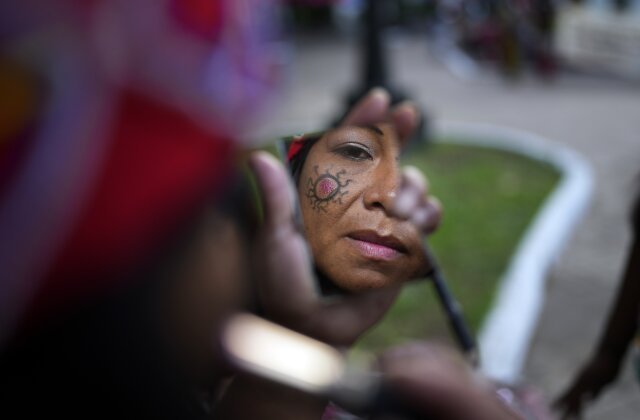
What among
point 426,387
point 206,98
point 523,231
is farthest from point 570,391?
point 523,231

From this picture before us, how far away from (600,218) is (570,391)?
3749 mm

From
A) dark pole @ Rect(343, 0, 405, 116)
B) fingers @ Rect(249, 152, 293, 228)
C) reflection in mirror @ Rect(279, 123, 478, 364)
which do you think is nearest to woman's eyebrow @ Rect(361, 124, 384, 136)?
reflection in mirror @ Rect(279, 123, 478, 364)

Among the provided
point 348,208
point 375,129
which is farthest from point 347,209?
point 375,129

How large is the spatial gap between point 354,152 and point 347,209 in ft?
0.24

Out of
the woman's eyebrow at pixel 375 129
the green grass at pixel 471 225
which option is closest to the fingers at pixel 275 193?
the woman's eyebrow at pixel 375 129

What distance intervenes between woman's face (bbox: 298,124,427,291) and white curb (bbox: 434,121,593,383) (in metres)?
0.51

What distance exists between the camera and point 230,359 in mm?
794

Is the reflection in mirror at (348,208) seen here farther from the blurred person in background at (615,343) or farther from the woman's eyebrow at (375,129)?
the blurred person in background at (615,343)

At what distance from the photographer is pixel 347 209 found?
893 mm

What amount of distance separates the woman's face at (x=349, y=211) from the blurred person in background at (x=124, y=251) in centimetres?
3

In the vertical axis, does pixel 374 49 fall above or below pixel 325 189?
below

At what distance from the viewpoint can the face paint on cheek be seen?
2.92 feet

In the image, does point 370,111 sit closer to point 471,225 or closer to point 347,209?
point 347,209

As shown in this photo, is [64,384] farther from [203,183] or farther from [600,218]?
[600,218]
